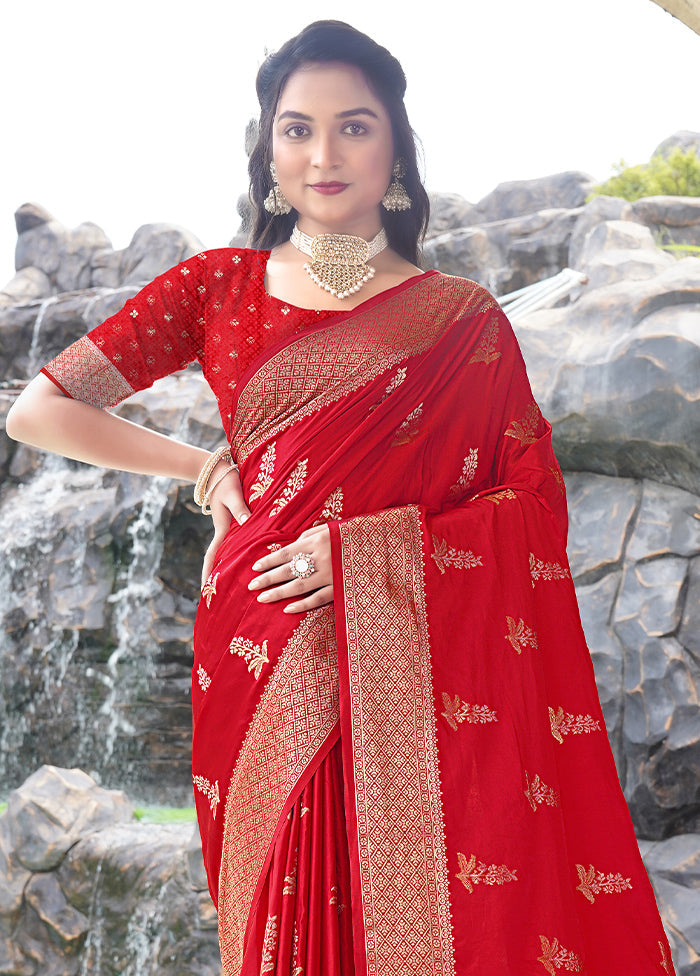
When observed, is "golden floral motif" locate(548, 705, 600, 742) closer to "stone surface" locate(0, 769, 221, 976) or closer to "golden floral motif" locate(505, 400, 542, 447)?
"golden floral motif" locate(505, 400, 542, 447)

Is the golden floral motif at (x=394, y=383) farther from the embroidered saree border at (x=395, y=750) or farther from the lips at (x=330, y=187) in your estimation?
the lips at (x=330, y=187)

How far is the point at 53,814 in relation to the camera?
3.61 m

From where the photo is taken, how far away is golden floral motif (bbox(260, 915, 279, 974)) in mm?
1241

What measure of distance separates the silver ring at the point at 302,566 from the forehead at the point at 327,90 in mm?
752

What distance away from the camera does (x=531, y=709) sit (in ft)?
4.58

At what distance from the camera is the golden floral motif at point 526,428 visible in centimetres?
159

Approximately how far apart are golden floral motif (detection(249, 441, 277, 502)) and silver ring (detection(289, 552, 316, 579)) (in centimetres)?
18

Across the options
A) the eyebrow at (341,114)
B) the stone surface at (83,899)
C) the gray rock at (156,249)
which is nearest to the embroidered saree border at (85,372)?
the eyebrow at (341,114)

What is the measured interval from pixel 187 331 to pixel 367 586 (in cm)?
60

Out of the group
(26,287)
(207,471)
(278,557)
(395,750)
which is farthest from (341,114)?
(26,287)

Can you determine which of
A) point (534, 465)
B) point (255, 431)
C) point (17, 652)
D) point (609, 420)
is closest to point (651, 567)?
point (609, 420)

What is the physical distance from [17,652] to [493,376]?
4.47 m

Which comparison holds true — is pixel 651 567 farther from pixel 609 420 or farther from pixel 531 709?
pixel 531 709

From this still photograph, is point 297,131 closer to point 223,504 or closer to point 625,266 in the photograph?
point 223,504
